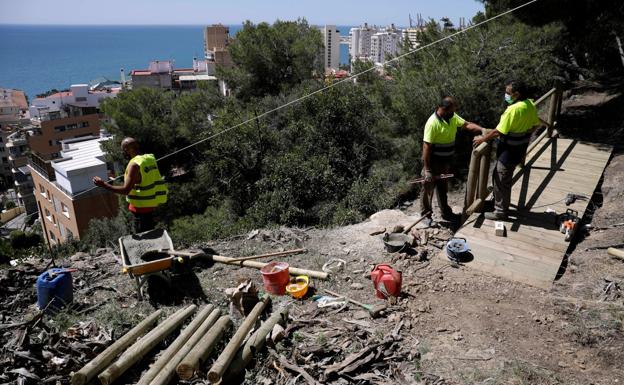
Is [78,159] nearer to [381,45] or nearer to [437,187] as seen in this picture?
[437,187]

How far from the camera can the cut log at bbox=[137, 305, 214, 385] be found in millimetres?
3822

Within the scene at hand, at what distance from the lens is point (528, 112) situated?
561 centimetres

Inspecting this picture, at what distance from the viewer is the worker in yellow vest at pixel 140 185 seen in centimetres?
574

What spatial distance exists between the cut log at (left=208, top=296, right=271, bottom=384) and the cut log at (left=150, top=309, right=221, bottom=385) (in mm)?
369

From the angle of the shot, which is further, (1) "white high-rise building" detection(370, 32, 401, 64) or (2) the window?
(1) "white high-rise building" detection(370, 32, 401, 64)

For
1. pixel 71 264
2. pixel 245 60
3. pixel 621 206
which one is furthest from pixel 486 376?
pixel 245 60

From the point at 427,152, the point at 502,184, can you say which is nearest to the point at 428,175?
the point at 427,152

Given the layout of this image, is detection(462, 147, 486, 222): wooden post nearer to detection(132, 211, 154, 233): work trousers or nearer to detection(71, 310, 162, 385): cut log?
detection(71, 310, 162, 385): cut log

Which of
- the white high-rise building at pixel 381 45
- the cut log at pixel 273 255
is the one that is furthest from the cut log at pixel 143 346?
the white high-rise building at pixel 381 45

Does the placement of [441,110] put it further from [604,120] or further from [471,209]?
[604,120]

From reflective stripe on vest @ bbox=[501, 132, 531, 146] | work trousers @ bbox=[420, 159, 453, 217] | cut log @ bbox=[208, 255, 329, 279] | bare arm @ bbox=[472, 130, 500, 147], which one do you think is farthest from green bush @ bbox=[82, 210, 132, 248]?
reflective stripe on vest @ bbox=[501, 132, 531, 146]

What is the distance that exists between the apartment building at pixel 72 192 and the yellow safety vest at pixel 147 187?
24676 millimetres

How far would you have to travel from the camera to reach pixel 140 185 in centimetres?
595

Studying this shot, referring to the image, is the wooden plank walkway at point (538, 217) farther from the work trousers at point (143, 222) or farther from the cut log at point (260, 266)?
the work trousers at point (143, 222)
